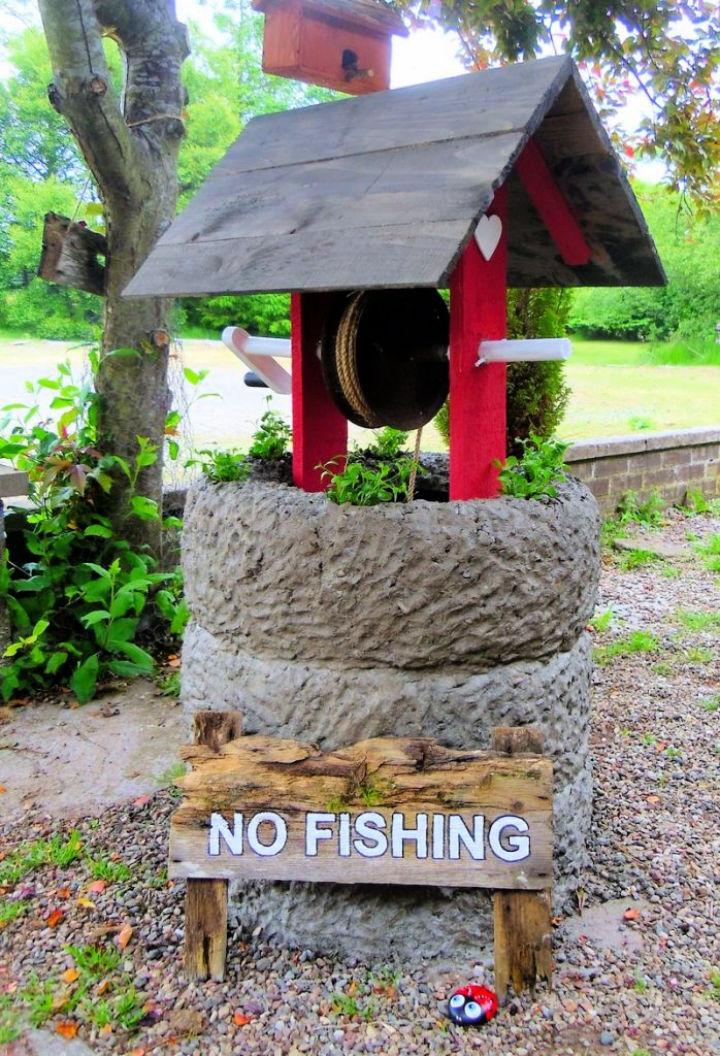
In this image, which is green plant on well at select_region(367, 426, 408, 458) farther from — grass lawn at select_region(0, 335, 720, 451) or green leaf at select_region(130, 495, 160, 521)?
grass lawn at select_region(0, 335, 720, 451)

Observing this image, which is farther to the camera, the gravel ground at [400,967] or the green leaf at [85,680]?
the green leaf at [85,680]

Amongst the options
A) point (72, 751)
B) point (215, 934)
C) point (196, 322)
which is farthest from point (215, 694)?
point (196, 322)

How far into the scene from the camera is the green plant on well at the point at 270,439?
2.75m

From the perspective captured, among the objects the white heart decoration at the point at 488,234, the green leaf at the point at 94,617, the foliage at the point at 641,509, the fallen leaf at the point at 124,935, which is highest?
the white heart decoration at the point at 488,234

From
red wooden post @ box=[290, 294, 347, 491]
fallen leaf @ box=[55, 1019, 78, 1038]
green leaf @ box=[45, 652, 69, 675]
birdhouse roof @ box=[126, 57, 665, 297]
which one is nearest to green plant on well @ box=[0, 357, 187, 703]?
green leaf @ box=[45, 652, 69, 675]

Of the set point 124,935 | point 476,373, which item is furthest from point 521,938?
point 476,373

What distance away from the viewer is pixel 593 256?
2.60 m

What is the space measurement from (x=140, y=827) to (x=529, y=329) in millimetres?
4254

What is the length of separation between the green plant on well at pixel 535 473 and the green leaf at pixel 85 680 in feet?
6.67

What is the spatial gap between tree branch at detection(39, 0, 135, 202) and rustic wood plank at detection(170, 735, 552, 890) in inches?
101

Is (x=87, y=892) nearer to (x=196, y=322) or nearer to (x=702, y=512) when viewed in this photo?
(x=702, y=512)

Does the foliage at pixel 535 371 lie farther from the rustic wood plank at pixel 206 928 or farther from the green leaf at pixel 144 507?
the rustic wood plank at pixel 206 928

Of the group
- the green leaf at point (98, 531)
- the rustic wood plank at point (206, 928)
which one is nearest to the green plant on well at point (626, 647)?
the green leaf at point (98, 531)

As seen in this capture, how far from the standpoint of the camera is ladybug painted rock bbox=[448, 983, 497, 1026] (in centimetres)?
196
